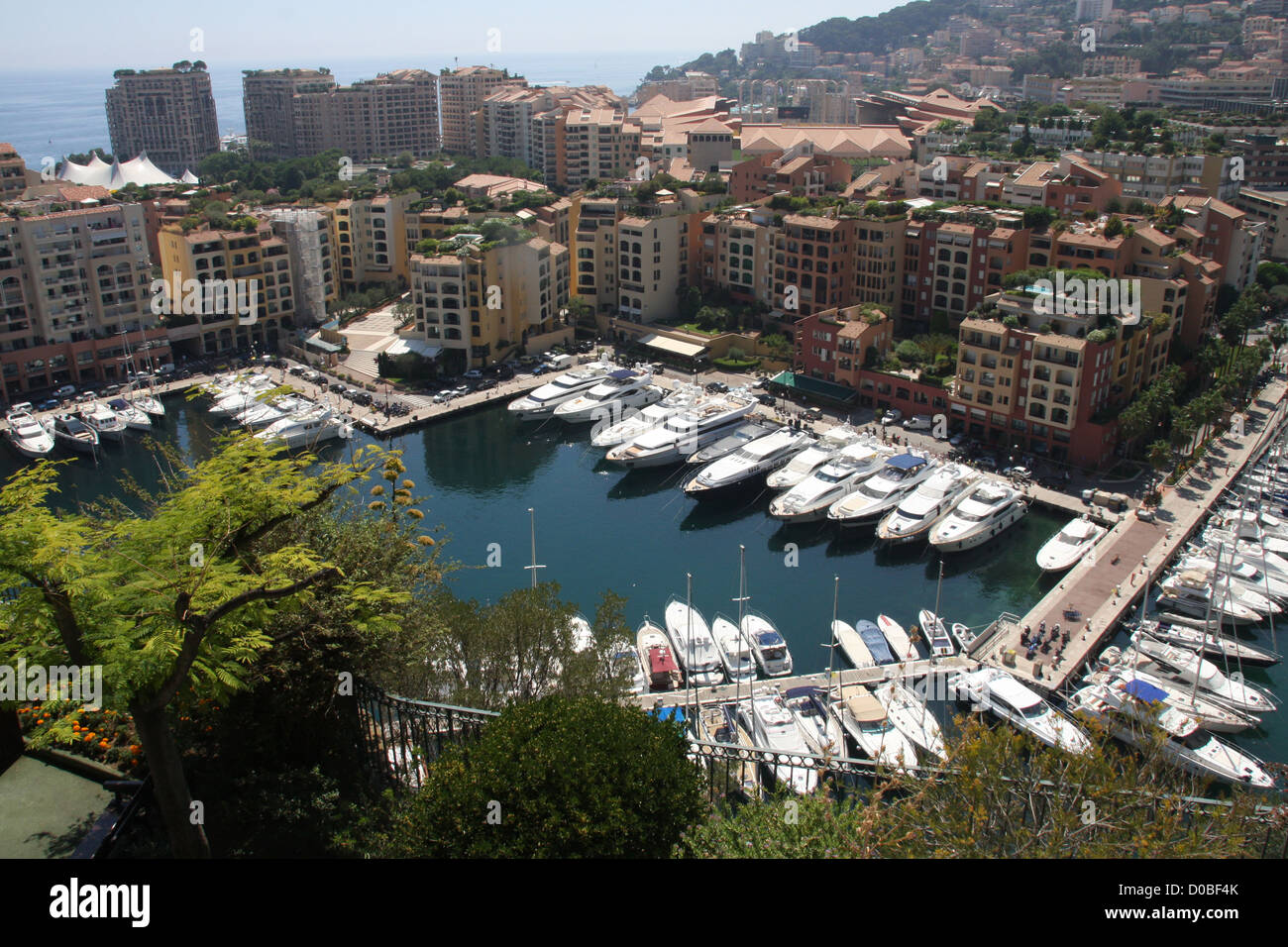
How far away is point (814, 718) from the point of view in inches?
843

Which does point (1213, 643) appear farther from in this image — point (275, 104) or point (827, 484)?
point (275, 104)

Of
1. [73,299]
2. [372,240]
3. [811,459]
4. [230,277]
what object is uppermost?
[372,240]

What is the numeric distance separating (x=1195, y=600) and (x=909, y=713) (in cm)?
949

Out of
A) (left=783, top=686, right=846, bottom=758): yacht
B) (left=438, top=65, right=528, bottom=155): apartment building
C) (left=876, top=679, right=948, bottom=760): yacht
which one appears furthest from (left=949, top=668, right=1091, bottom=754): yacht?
(left=438, top=65, right=528, bottom=155): apartment building

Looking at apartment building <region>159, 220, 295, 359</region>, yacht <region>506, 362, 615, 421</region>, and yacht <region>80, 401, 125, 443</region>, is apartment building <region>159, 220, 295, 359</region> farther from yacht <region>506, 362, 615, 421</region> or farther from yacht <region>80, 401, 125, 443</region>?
yacht <region>506, 362, 615, 421</region>

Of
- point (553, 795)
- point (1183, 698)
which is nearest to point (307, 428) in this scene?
point (1183, 698)

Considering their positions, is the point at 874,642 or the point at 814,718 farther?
the point at 874,642

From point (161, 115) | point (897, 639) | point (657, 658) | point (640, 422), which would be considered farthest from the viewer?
point (161, 115)

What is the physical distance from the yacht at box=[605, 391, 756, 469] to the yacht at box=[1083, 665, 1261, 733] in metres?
16.7

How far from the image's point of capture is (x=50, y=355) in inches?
1689

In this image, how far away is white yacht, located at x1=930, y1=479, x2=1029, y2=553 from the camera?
96.4ft

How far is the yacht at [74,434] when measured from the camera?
3759cm
